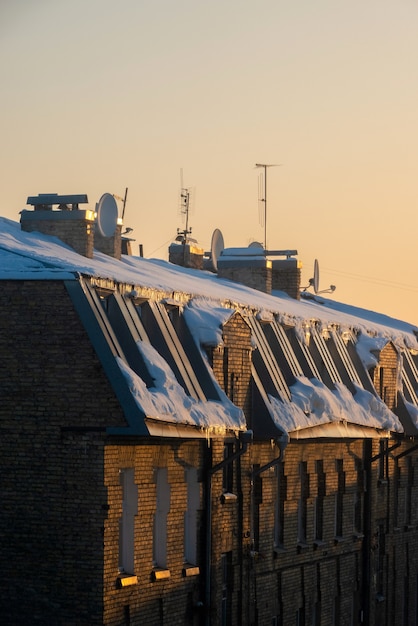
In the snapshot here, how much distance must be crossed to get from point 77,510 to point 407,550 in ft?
62.6

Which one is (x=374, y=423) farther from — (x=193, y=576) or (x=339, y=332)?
(x=193, y=576)

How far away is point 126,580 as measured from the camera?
23.9m

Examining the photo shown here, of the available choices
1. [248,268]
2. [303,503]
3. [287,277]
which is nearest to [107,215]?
[303,503]

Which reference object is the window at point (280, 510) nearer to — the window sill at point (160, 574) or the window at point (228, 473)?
the window at point (228, 473)

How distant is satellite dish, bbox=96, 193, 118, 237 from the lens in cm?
3219

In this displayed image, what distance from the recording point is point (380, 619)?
3809 cm

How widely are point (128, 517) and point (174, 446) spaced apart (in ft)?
6.13

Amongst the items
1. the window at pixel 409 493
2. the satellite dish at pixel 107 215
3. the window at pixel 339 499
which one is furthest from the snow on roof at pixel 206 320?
the window at pixel 409 493

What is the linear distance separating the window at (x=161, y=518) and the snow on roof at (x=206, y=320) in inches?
45.0

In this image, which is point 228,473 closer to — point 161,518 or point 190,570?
point 190,570

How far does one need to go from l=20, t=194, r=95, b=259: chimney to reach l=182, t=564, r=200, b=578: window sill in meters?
6.68

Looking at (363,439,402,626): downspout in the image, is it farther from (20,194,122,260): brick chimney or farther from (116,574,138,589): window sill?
(116,574,138,589): window sill

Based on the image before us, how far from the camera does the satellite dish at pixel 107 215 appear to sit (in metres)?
32.2

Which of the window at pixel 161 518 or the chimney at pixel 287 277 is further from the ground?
the chimney at pixel 287 277
